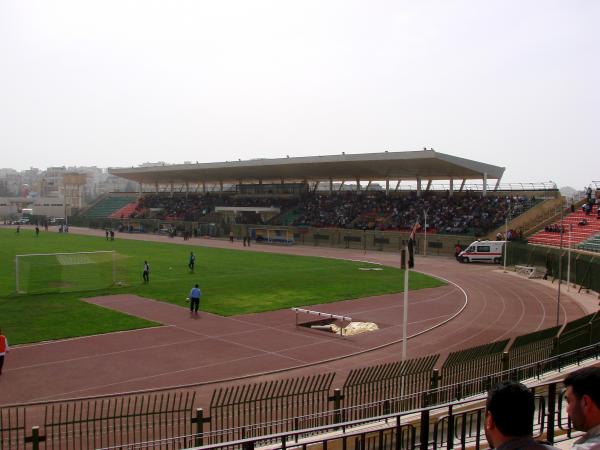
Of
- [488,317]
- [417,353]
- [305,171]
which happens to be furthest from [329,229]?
[417,353]

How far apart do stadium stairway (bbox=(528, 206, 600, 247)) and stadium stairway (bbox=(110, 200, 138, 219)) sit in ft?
234

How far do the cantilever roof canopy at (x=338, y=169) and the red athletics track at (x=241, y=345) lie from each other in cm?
2747

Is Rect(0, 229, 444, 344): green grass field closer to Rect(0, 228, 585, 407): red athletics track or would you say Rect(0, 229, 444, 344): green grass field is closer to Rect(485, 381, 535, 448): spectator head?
Rect(0, 228, 585, 407): red athletics track

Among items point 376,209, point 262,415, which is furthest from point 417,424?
point 376,209

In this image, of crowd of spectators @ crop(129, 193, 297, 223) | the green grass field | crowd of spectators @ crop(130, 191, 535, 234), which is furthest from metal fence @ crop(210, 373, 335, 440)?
crowd of spectators @ crop(129, 193, 297, 223)

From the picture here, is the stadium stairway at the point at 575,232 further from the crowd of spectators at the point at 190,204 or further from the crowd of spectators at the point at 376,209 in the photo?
the crowd of spectators at the point at 190,204

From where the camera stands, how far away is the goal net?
104 ft

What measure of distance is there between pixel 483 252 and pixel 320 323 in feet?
103

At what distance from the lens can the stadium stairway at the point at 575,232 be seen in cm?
4475

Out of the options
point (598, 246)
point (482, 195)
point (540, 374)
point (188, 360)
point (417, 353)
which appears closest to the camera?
point (540, 374)

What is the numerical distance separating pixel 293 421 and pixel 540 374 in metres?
7.05

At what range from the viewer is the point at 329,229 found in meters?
68.7

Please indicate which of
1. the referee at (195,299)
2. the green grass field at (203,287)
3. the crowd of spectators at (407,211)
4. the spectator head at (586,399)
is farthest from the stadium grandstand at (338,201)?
the spectator head at (586,399)

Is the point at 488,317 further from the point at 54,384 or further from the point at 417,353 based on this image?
the point at 54,384
